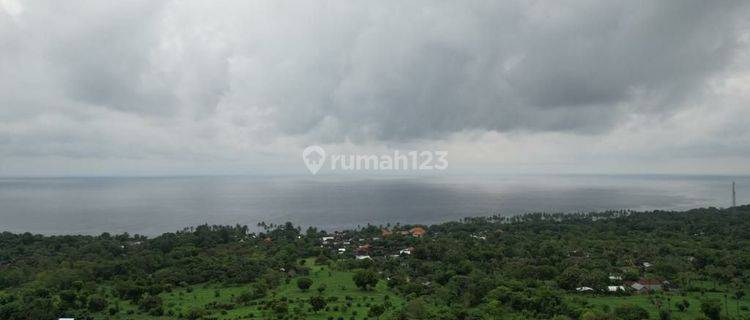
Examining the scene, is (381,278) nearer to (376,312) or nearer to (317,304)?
(317,304)

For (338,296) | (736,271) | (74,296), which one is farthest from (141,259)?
(736,271)

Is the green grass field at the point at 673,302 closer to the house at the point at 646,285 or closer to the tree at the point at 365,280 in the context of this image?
the house at the point at 646,285

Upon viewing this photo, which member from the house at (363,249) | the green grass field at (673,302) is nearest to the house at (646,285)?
the green grass field at (673,302)

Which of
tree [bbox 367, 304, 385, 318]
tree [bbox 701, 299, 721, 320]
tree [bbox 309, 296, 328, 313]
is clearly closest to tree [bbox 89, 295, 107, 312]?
tree [bbox 309, 296, 328, 313]

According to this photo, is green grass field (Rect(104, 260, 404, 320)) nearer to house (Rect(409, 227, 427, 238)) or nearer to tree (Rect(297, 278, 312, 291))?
tree (Rect(297, 278, 312, 291))

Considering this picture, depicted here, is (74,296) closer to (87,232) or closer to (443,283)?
(443,283)

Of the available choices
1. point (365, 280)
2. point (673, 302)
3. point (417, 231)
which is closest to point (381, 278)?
point (365, 280)
